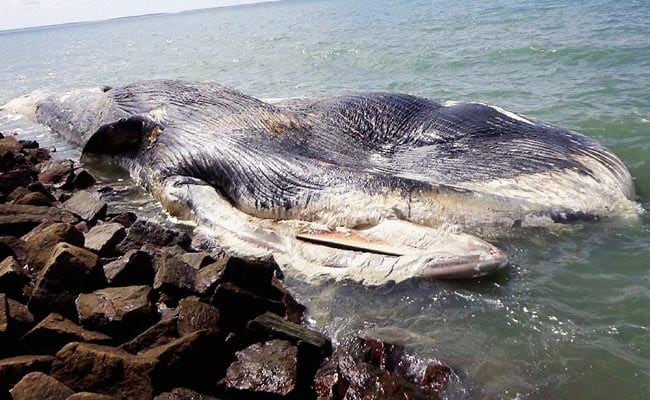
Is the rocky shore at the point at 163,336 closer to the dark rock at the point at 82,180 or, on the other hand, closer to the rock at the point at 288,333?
the rock at the point at 288,333

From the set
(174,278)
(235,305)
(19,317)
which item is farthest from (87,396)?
(174,278)

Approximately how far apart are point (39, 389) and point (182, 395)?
2.44ft

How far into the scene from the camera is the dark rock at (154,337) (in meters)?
3.59

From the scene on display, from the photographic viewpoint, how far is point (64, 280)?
Result: 402cm

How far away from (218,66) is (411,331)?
20.3 meters

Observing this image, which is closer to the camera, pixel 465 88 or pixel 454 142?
pixel 454 142

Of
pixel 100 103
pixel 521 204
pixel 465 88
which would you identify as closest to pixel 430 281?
pixel 521 204

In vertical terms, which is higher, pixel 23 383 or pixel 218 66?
pixel 23 383

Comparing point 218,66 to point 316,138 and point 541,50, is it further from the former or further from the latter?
point 316,138

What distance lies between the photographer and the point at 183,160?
6.63 metres

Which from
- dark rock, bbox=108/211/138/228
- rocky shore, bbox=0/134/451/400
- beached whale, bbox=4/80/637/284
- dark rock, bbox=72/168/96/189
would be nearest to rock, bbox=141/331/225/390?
rocky shore, bbox=0/134/451/400

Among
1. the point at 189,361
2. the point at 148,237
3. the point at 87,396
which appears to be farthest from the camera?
the point at 148,237

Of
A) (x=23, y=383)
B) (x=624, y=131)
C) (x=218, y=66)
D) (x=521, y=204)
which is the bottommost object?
(x=218, y=66)

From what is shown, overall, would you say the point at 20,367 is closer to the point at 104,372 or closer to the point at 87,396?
the point at 104,372
